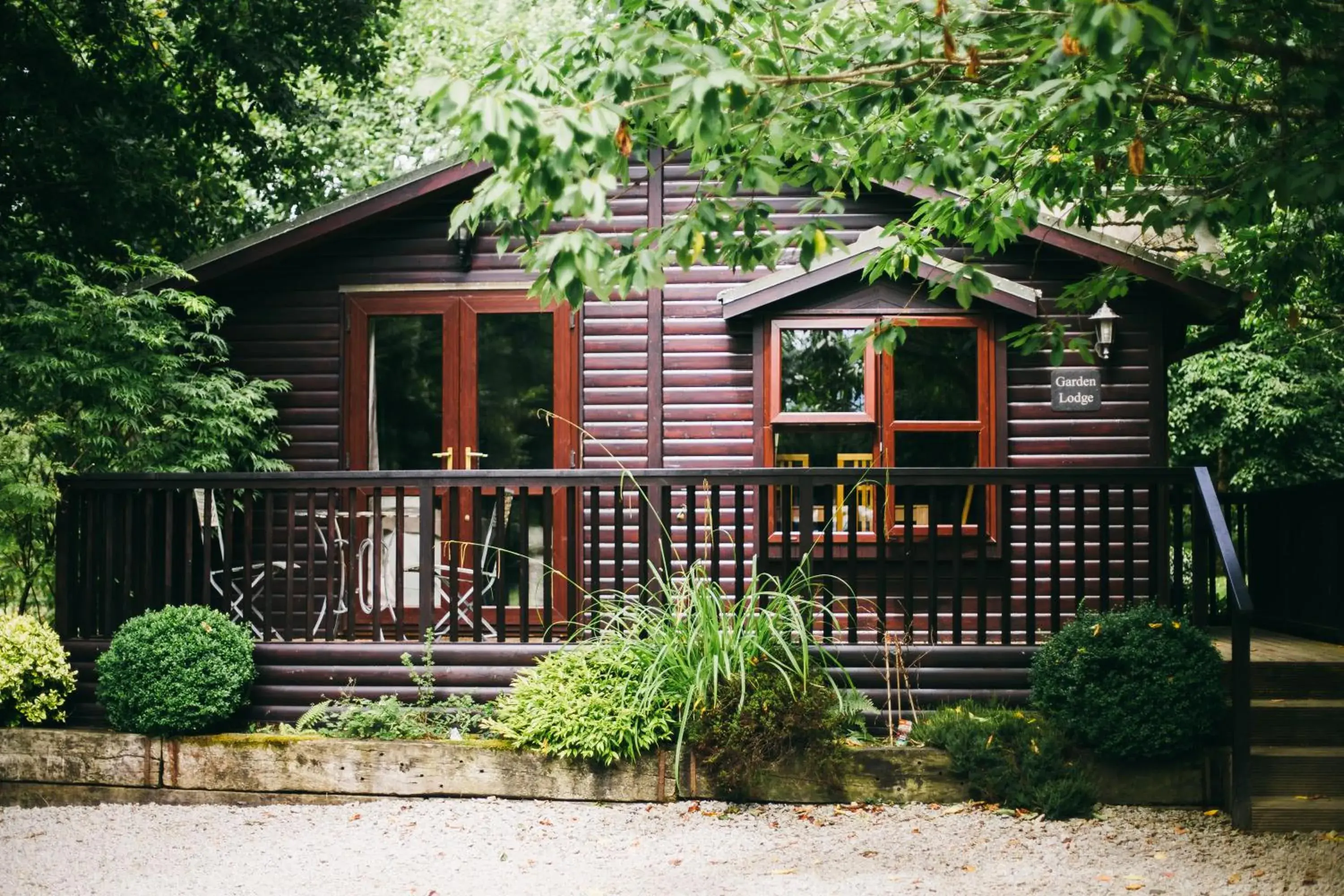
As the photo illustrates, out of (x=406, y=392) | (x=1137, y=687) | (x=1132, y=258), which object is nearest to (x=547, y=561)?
(x=406, y=392)

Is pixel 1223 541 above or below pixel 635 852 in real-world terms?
above

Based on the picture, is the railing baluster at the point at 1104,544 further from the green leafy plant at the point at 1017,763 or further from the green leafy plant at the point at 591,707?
the green leafy plant at the point at 591,707

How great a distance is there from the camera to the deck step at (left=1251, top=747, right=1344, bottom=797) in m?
5.49

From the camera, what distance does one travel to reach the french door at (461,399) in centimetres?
861

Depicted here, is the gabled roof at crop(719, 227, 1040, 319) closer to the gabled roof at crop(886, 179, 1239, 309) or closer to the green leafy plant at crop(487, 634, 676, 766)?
the gabled roof at crop(886, 179, 1239, 309)

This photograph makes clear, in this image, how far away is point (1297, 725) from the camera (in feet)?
19.0

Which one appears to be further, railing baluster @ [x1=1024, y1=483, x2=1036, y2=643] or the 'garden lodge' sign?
the 'garden lodge' sign

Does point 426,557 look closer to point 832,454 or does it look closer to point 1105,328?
point 832,454

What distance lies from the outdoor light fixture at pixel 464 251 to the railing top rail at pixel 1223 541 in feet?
17.4

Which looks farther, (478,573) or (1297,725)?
(478,573)

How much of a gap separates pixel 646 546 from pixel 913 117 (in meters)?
2.79

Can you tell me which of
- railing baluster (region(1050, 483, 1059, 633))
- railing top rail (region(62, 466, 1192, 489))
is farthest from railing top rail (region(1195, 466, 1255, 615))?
railing baluster (region(1050, 483, 1059, 633))

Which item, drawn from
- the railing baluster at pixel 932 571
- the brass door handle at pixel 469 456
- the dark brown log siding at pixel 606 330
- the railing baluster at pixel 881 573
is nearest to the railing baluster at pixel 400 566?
the brass door handle at pixel 469 456

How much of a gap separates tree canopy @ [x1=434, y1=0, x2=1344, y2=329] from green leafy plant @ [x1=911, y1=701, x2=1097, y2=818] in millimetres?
2223
